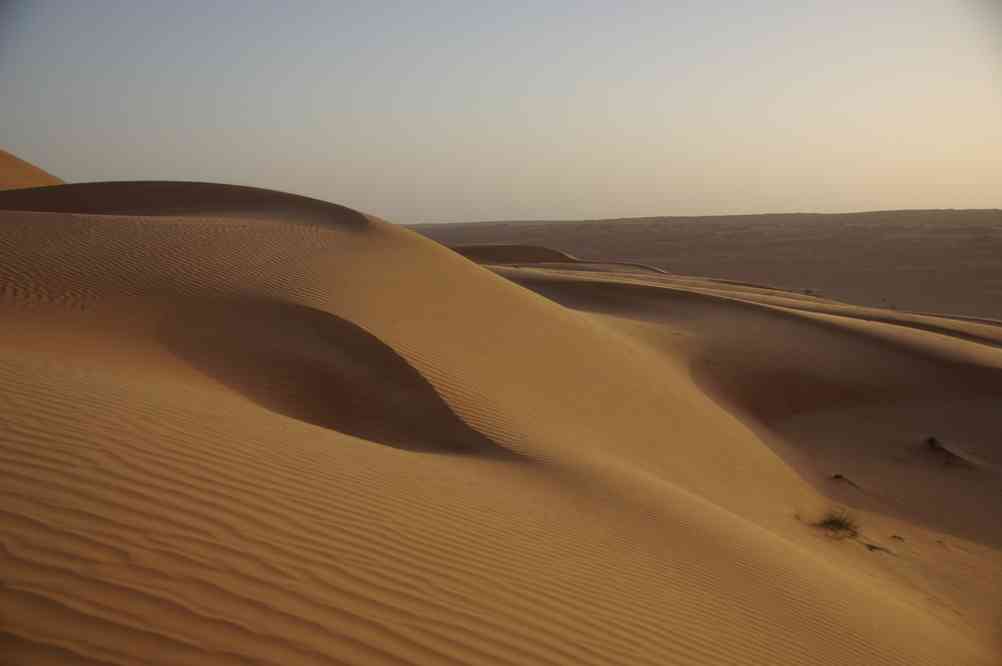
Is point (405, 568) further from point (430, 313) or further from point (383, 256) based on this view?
point (383, 256)

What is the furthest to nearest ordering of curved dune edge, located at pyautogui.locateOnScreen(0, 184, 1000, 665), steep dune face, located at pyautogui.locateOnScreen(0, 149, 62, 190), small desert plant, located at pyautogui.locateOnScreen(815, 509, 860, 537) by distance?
steep dune face, located at pyautogui.locateOnScreen(0, 149, 62, 190), small desert plant, located at pyautogui.locateOnScreen(815, 509, 860, 537), curved dune edge, located at pyautogui.locateOnScreen(0, 184, 1000, 665)

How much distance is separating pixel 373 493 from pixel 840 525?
5.24m

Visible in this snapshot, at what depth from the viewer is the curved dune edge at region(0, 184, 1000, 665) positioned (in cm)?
264

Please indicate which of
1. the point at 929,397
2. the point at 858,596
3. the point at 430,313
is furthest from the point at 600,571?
the point at 929,397

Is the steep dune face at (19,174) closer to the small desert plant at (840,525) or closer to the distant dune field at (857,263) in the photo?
the distant dune field at (857,263)

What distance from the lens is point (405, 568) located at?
323cm

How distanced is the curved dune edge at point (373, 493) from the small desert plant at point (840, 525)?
0.79 feet

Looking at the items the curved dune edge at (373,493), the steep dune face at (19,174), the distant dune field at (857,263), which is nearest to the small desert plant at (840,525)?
the curved dune edge at (373,493)

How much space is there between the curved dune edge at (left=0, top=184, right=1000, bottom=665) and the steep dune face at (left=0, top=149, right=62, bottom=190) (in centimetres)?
2638

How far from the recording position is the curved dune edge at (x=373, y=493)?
2.64 metres

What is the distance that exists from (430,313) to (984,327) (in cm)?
1508

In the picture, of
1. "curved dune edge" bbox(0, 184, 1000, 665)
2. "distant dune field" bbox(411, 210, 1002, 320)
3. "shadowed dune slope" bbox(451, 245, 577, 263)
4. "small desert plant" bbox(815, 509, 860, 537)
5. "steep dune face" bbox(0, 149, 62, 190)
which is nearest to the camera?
"curved dune edge" bbox(0, 184, 1000, 665)

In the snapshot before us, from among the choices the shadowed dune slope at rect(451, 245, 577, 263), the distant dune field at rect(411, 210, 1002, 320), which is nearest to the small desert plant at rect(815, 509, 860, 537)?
the distant dune field at rect(411, 210, 1002, 320)

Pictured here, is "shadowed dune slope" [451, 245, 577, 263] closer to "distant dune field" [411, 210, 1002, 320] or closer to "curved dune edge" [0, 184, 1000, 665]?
"distant dune field" [411, 210, 1002, 320]
